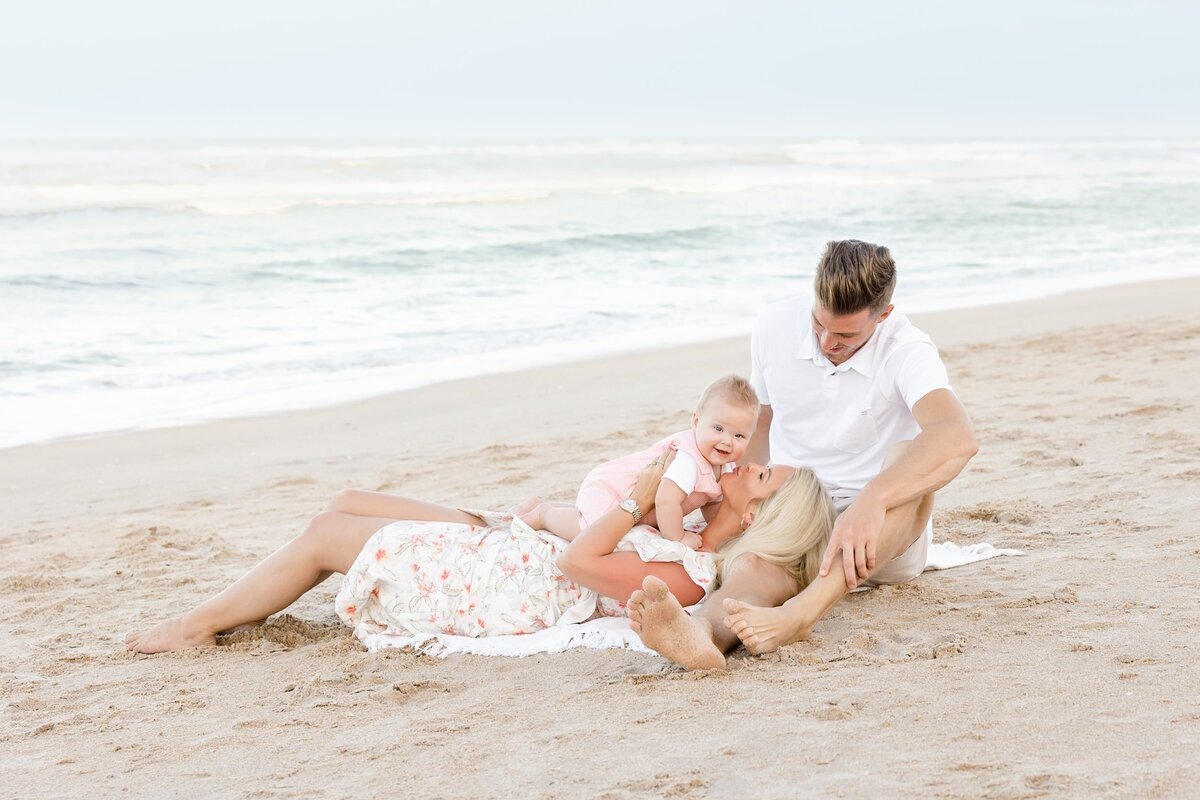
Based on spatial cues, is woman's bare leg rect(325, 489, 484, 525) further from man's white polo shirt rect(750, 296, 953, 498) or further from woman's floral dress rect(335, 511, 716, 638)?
man's white polo shirt rect(750, 296, 953, 498)

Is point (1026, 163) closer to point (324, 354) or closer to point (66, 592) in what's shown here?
point (324, 354)

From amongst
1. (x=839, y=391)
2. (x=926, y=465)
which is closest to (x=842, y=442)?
(x=839, y=391)

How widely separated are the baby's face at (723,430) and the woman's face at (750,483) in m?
0.07

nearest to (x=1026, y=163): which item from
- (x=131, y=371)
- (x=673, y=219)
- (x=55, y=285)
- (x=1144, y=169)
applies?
(x=1144, y=169)

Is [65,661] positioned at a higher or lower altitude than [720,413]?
lower

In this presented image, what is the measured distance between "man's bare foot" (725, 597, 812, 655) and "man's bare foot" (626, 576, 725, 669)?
90mm

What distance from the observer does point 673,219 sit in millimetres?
24297

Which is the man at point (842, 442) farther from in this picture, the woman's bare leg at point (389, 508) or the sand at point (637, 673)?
the woman's bare leg at point (389, 508)

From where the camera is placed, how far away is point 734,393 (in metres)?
3.88

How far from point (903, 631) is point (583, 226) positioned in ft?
65.0

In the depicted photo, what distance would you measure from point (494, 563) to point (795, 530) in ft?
3.18

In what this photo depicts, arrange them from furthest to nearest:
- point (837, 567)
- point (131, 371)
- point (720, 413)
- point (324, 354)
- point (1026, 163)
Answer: point (1026, 163)
point (324, 354)
point (131, 371)
point (720, 413)
point (837, 567)

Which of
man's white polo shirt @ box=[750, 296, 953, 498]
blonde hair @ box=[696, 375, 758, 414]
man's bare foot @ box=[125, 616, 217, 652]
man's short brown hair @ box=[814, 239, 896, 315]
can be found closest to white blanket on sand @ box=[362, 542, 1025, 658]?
man's bare foot @ box=[125, 616, 217, 652]

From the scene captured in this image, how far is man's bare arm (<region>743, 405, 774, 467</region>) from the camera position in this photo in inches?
172
